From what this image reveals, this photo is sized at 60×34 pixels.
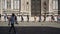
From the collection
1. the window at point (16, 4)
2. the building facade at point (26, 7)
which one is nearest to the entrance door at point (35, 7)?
the building facade at point (26, 7)

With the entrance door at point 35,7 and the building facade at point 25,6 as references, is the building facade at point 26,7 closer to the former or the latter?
the building facade at point 25,6

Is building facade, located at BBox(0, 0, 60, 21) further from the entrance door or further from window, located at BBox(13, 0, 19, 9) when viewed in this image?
the entrance door

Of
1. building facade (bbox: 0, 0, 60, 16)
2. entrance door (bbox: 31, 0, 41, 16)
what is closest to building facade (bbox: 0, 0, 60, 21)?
building facade (bbox: 0, 0, 60, 16)

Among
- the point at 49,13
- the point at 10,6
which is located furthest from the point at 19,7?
the point at 49,13

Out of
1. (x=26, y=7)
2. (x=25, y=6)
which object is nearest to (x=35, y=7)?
(x=26, y=7)

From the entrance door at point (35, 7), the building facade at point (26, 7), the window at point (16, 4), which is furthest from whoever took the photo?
the entrance door at point (35, 7)

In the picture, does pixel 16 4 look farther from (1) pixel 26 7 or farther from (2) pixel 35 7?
(2) pixel 35 7

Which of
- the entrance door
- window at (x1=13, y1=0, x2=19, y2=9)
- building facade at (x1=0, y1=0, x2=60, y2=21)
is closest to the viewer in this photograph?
building facade at (x1=0, y1=0, x2=60, y2=21)

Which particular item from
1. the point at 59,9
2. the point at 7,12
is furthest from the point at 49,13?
the point at 7,12

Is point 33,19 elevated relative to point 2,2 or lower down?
lower down

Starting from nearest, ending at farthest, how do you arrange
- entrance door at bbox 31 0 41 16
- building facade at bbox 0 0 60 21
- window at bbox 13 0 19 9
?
1. building facade at bbox 0 0 60 21
2. window at bbox 13 0 19 9
3. entrance door at bbox 31 0 41 16

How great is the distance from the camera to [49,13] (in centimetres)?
3891

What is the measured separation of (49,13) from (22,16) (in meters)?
4.91

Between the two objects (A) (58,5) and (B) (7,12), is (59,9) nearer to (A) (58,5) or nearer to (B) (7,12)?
(A) (58,5)
